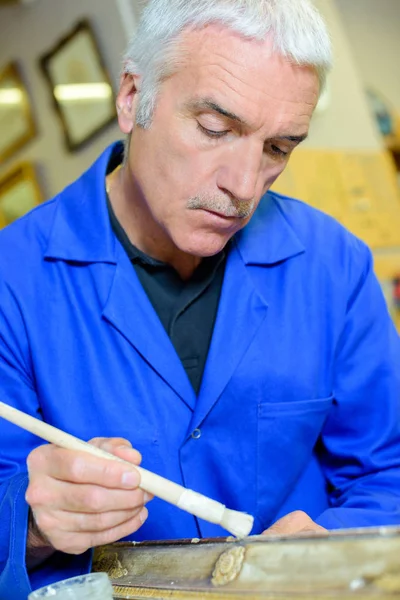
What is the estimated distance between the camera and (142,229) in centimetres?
145

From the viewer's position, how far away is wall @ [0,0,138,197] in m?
2.85

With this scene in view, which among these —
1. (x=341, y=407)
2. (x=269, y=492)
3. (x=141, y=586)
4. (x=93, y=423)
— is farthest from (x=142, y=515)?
(x=341, y=407)

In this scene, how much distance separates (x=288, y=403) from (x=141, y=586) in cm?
59

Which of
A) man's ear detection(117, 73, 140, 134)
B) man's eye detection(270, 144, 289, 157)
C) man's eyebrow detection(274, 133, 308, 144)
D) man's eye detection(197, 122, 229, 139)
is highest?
man's ear detection(117, 73, 140, 134)

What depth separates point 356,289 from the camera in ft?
4.94

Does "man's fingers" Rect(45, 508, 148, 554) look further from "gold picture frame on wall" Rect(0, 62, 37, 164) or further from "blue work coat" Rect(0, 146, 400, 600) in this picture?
"gold picture frame on wall" Rect(0, 62, 37, 164)

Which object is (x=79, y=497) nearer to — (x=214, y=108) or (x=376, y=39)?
(x=214, y=108)

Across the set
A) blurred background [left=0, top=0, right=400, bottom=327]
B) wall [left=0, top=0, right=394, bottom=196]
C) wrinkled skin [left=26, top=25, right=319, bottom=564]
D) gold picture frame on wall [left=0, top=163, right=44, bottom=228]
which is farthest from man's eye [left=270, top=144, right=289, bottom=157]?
gold picture frame on wall [left=0, top=163, right=44, bottom=228]

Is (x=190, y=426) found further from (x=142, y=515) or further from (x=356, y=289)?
(x=356, y=289)

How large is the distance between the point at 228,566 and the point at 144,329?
1.91ft

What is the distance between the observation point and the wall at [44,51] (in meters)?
2.85

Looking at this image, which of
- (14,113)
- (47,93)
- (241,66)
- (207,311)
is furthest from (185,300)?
(14,113)

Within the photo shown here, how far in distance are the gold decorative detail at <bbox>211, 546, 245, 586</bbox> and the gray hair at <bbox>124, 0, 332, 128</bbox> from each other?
0.80 m

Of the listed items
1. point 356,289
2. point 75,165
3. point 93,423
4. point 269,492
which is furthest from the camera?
point 75,165
